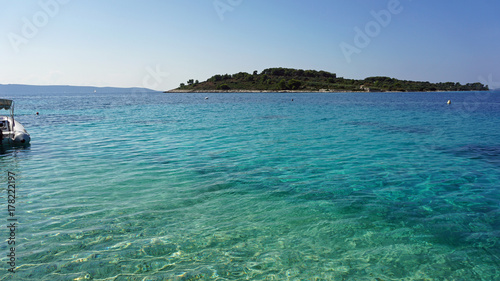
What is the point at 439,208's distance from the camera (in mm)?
9203

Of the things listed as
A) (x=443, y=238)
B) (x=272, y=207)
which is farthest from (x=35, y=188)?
(x=443, y=238)

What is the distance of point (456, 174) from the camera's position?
42.5ft

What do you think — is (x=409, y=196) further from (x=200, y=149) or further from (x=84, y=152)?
(x=84, y=152)

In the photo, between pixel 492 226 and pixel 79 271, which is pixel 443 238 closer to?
pixel 492 226

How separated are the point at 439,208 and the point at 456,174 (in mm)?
4910

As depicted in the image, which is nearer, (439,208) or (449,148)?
(439,208)

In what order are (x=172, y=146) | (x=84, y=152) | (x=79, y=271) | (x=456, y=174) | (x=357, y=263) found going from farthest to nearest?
(x=172, y=146) < (x=84, y=152) < (x=456, y=174) < (x=357, y=263) < (x=79, y=271)

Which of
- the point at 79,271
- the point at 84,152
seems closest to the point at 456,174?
the point at 79,271

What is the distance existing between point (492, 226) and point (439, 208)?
4.49ft

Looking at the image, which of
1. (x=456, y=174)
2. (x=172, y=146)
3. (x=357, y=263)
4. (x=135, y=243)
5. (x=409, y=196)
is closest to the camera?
(x=357, y=263)

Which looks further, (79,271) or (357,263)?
(357,263)

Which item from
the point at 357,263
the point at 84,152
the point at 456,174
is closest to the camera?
the point at 357,263

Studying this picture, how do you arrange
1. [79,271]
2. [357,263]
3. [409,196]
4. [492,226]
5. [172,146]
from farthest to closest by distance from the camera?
[172,146], [409,196], [492,226], [357,263], [79,271]

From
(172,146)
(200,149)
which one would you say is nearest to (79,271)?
(200,149)
